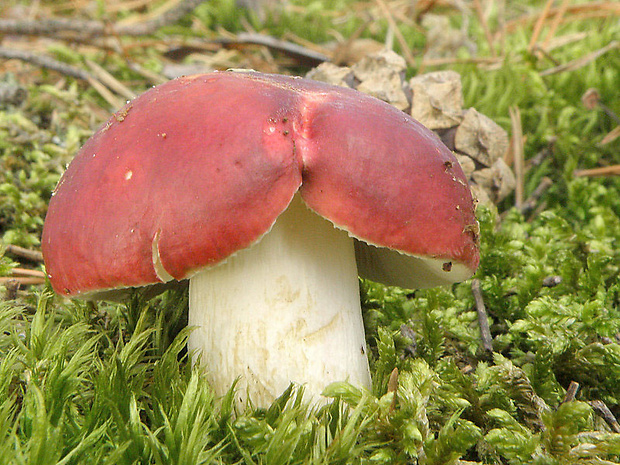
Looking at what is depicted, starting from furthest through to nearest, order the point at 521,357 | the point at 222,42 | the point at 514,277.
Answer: the point at 222,42 < the point at 514,277 < the point at 521,357

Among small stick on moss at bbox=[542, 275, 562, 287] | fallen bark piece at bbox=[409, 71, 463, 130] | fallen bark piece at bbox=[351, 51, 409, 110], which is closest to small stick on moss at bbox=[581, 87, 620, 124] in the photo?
fallen bark piece at bbox=[409, 71, 463, 130]

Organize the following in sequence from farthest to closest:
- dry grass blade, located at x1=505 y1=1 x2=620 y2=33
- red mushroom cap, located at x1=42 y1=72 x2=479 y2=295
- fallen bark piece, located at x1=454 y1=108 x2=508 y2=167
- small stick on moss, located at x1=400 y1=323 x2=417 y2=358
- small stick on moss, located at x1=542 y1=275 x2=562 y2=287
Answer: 1. dry grass blade, located at x1=505 y1=1 x2=620 y2=33
2. fallen bark piece, located at x1=454 y1=108 x2=508 y2=167
3. small stick on moss, located at x1=542 y1=275 x2=562 y2=287
4. small stick on moss, located at x1=400 y1=323 x2=417 y2=358
5. red mushroom cap, located at x1=42 y1=72 x2=479 y2=295

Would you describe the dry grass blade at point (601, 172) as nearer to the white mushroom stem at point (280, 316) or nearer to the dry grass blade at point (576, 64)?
the dry grass blade at point (576, 64)

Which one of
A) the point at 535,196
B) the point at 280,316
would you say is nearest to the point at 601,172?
the point at 535,196

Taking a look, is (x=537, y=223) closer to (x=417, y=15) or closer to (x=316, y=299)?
(x=316, y=299)

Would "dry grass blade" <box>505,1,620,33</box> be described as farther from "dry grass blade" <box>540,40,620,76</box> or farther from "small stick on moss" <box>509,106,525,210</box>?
"small stick on moss" <box>509,106,525,210</box>

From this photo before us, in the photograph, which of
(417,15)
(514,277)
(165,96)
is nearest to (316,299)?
(165,96)

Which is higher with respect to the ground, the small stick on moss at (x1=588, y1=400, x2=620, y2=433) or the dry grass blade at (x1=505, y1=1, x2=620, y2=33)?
the dry grass blade at (x1=505, y1=1, x2=620, y2=33)
